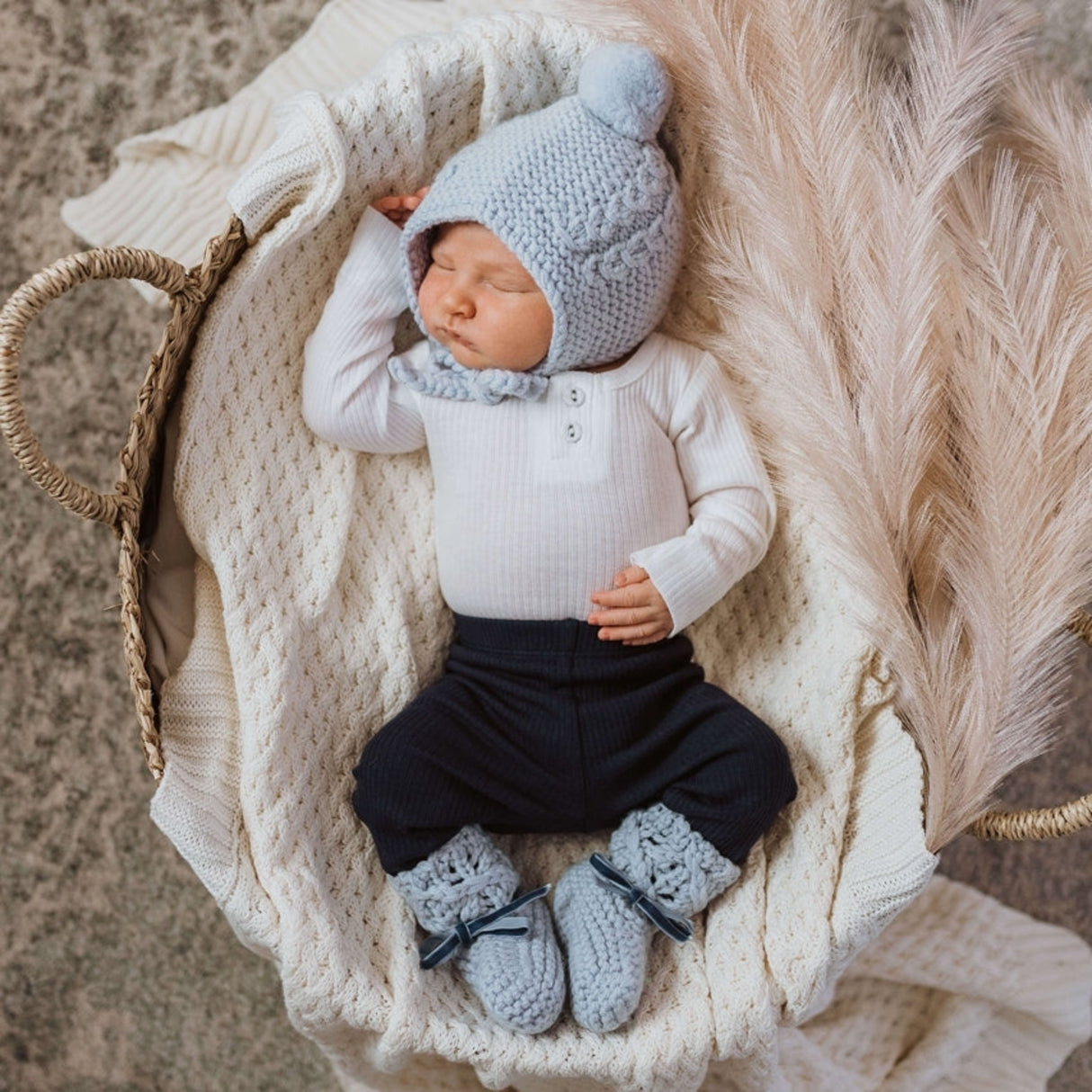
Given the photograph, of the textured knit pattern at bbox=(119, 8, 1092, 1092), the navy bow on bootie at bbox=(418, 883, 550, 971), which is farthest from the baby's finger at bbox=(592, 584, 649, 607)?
the navy bow on bootie at bbox=(418, 883, 550, 971)

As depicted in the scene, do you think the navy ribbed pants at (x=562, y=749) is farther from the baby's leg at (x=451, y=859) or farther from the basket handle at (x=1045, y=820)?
the basket handle at (x=1045, y=820)

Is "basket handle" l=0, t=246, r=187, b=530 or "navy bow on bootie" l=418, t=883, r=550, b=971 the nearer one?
"basket handle" l=0, t=246, r=187, b=530

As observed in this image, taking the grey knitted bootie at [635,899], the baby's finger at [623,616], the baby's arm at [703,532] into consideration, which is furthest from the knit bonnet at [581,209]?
the grey knitted bootie at [635,899]

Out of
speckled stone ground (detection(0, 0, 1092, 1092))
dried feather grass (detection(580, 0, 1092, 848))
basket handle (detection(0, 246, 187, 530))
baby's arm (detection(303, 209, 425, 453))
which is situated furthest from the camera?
speckled stone ground (detection(0, 0, 1092, 1092))

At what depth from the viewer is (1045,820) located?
105 centimetres

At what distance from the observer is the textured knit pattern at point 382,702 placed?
3.34ft

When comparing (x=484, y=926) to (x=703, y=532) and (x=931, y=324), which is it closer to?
(x=703, y=532)

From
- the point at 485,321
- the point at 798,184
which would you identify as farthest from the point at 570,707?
the point at 798,184

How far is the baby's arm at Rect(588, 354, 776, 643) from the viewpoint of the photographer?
1.09 meters

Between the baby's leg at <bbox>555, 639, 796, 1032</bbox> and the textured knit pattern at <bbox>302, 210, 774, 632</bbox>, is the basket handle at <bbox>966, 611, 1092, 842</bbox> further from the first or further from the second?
the textured knit pattern at <bbox>302, 210, 774, 632</bbox>

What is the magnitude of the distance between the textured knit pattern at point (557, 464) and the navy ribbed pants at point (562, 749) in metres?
0.06

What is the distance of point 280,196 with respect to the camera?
103cm

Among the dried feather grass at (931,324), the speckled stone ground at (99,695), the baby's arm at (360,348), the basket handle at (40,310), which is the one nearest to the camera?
the basket handle at (40,310)

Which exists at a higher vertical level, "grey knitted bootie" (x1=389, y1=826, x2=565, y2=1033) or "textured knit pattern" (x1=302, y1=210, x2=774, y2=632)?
"textured knit pattern" (x1=302, y1=210, x2=774, y2=632)
